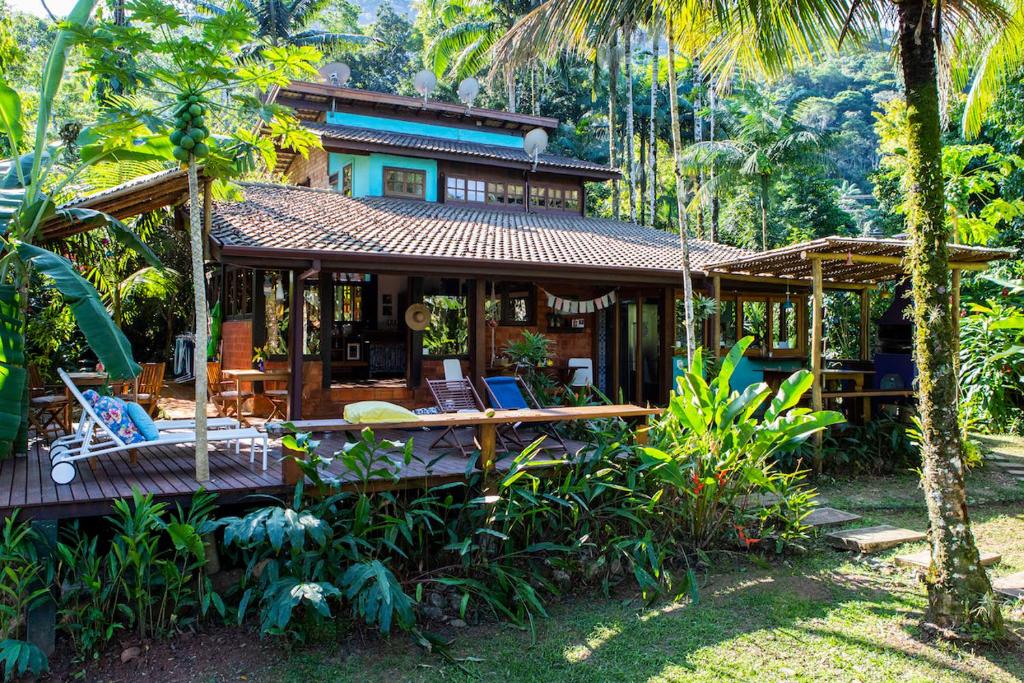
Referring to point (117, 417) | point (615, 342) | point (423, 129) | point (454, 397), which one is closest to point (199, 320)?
point (117, 417)

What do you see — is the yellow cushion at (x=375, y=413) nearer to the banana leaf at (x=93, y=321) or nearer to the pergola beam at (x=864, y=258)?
the banana leaf at (x=93, y=321)

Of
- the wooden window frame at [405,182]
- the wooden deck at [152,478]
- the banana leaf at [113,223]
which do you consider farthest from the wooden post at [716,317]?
the banana leaf at [113,223]

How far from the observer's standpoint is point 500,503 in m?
6.10

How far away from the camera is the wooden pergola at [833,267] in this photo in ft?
30.3

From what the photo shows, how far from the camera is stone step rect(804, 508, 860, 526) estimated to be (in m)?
7.18

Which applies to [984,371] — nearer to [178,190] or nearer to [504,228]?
[504,228]

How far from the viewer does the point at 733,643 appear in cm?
498

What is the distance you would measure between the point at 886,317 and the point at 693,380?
7.36m

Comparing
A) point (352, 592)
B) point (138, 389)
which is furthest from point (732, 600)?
point (138, 389)

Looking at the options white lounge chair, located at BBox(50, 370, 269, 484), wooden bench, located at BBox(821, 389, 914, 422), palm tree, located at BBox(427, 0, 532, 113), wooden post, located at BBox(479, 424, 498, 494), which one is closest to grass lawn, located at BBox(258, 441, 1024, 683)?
wooden post, located at BBox(479, 424, 498, 494)

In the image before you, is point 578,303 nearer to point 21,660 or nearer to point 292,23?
point 21,660

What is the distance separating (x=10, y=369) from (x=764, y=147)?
22.6 m

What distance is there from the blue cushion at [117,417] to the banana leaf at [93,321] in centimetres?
66

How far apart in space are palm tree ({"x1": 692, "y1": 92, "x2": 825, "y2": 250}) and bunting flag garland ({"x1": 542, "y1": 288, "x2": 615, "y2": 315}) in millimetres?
12282
